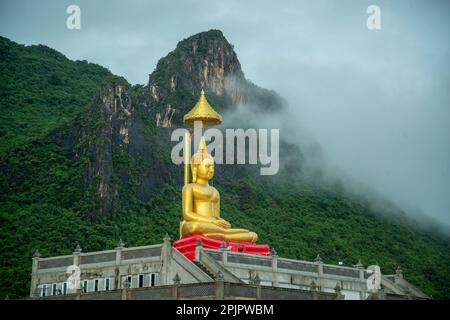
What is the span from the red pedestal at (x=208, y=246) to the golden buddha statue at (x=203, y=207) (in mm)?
473

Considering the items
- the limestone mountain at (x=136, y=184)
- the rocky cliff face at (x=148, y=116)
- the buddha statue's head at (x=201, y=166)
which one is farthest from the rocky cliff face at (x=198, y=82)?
the buddha statue's head at (x=201, y=166)

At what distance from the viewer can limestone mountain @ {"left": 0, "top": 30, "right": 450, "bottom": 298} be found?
6297 cm

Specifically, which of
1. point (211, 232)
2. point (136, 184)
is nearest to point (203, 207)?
point (211, 232)

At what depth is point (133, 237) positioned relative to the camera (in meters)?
64.8

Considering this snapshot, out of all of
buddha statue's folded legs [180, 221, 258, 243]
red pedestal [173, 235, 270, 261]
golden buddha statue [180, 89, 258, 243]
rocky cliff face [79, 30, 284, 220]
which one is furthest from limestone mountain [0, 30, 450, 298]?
red pedestal [173, 235, 270, 261]

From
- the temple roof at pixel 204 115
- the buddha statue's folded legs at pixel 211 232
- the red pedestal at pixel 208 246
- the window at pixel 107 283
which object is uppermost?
the temple roof at pixel 204 115

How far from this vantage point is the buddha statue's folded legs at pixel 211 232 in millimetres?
36375

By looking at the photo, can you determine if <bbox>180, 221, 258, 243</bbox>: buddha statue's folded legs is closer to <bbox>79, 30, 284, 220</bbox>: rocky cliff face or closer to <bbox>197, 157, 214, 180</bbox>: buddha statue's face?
<bbox>197, 157, 214, 180</bbox>: buddha statue's face

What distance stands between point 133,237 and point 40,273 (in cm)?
3021

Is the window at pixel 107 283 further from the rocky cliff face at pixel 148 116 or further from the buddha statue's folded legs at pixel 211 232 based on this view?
the rocky cliff face at pixel 148 116

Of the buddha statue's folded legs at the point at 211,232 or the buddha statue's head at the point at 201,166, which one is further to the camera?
the buddha statue's head at the point at 201,166

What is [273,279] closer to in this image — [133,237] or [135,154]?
[133,237]

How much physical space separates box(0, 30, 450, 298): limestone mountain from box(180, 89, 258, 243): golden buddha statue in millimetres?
13531
